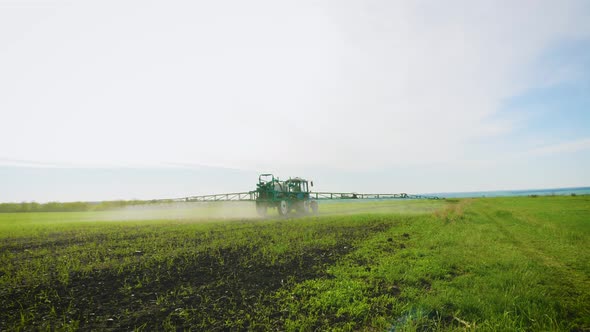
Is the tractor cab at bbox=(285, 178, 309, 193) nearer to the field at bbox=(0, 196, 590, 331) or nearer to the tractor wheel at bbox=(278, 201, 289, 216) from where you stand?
the tractor wheel at bbox=(278, 201, 289, 216)

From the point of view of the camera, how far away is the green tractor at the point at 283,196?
1212 inches

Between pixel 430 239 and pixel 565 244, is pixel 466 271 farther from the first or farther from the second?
pixel 565 244

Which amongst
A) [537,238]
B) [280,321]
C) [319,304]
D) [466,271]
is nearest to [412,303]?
[319,304]

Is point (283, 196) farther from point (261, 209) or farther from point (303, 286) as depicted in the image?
point (303, 286)

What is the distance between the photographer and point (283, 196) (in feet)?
105

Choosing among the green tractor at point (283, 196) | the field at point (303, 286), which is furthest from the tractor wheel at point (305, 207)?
the field at point (303, 286)

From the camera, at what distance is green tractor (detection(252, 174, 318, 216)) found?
1212 inches

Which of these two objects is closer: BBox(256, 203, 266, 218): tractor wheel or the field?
the field

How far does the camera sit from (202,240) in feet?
48.0

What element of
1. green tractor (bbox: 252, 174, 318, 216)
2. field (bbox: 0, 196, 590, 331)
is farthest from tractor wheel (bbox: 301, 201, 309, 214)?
field (bbox: 0, 196, 590, 331)

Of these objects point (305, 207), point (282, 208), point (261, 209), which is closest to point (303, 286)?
point (282, 208)

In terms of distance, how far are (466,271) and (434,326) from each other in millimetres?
4434

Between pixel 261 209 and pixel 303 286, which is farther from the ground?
pixel 261 209

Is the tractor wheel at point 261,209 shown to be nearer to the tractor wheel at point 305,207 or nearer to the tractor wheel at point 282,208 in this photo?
the tractor wheel at point 282,208
